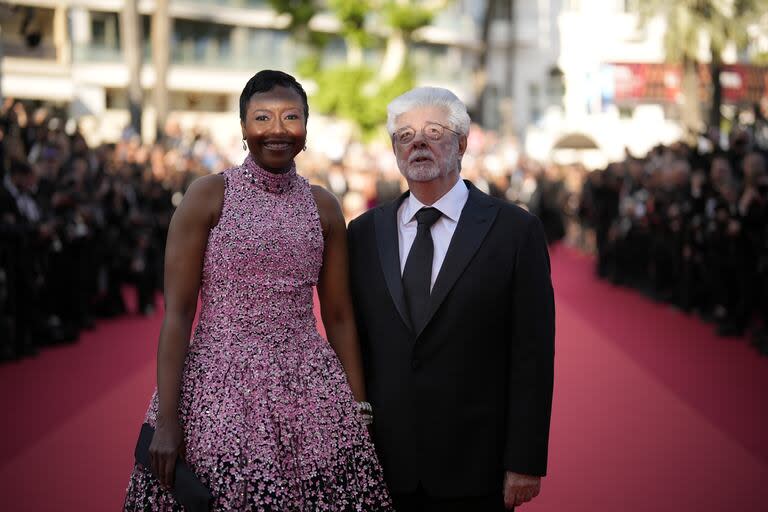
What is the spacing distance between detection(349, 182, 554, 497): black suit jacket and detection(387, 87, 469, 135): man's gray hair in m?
0.30

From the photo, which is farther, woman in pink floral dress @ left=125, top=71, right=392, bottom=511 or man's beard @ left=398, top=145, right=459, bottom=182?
man's beard @ left=398, top=145, right=459, bottom=182

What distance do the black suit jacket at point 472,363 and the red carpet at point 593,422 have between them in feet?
7.35

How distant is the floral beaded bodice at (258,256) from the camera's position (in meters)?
3.23

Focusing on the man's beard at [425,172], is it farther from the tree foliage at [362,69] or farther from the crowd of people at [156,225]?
the tree foliage at [362,69]

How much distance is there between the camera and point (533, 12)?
51.6 metres

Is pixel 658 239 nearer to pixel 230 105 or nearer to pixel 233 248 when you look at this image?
pixel 233 248

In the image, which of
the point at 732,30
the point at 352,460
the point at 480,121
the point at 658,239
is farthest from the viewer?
the point at 480,121

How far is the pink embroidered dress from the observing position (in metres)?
3.14

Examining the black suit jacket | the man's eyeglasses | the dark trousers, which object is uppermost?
the man's eyeglasses

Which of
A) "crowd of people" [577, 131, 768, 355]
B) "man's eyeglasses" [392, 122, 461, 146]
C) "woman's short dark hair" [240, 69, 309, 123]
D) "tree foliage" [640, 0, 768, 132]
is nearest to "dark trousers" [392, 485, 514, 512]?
"man's eyeglasses" [392, 122, 461, 146]

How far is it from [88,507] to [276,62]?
137ft

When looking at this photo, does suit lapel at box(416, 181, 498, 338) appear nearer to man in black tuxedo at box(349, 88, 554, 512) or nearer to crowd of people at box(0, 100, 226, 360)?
man in black tuxedo at box(349, 88, 554, 512)

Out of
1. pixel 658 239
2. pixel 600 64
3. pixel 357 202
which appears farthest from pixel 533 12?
pixel 658 239

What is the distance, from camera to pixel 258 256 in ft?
10.6
